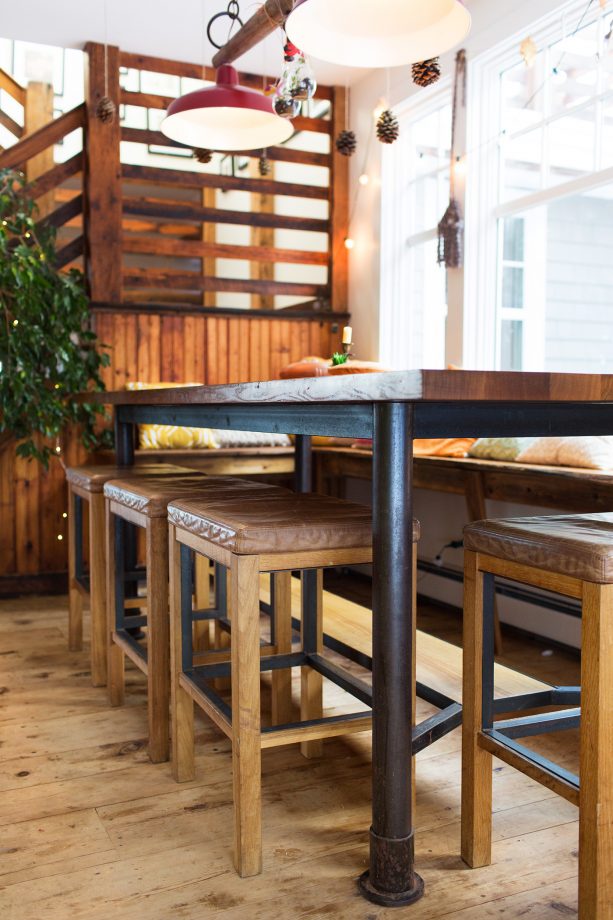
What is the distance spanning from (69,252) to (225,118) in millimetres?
1682

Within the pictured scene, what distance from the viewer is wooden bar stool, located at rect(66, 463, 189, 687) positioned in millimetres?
2682

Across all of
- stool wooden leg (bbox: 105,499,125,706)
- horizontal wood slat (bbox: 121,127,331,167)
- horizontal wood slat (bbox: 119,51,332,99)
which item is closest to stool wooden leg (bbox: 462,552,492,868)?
stool wooden leg (bbox: 105,499,125,706)

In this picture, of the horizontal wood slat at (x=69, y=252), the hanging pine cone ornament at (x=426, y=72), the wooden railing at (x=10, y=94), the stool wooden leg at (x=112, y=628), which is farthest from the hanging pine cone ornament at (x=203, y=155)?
the stool wooden leg at (x=112, y=628)

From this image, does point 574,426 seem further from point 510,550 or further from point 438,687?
point 438,687

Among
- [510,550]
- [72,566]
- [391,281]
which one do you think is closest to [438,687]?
[510,550]

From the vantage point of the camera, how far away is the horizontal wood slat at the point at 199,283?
14.9 ft

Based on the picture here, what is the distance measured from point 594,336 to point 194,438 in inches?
76.7

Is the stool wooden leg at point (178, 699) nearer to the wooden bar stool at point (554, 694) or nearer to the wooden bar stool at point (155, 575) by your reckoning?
the wooden bar stool at point (155, 575)

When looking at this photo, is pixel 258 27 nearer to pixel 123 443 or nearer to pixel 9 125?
pixel 123 443

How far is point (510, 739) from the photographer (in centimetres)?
154

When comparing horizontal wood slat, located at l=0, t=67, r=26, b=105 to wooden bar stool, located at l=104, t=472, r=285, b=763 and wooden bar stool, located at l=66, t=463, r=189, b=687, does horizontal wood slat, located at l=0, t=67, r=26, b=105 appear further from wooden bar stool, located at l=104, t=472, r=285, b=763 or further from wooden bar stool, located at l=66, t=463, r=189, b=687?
wooden bar stool, located at l=104, t=472, r=285, b=763

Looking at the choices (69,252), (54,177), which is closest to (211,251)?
(69,252)

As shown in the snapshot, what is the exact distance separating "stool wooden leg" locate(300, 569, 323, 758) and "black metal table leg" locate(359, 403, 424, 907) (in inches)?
24.9

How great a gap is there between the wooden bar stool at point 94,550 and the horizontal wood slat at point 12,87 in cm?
312
